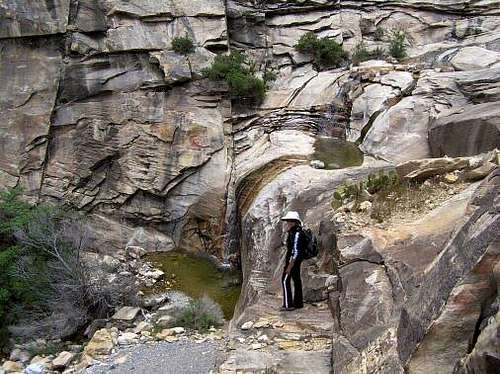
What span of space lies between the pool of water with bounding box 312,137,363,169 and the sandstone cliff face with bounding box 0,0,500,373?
324 mm

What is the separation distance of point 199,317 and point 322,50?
1218 cm

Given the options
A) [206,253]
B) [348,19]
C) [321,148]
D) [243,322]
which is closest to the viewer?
[243,322]

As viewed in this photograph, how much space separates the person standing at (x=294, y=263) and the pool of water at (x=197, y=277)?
12.3 feet

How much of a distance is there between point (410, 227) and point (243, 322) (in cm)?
307

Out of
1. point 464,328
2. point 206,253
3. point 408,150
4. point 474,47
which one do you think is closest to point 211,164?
point 206,253

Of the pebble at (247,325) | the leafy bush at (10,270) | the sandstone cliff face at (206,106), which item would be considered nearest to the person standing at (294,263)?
the pebble at (247,325)

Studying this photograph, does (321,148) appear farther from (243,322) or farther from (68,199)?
(68,199)

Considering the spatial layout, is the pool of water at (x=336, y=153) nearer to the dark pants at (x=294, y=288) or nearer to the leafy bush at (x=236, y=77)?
the leafy bush at (x=236, y=77)

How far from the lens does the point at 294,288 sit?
8188mm

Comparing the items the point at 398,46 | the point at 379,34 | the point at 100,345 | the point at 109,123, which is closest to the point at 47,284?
the point at 100,345

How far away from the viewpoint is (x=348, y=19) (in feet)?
67.3

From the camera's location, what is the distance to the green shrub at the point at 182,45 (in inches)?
677

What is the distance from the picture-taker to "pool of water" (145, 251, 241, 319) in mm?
13069

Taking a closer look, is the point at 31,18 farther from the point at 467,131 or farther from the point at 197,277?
the point at 467,131
